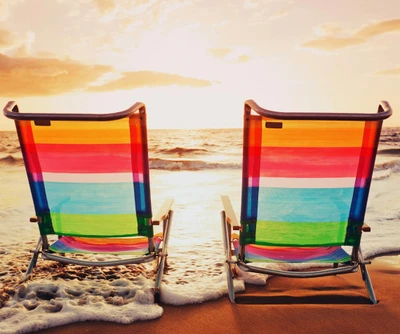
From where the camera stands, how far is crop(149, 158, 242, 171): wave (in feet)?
49.4

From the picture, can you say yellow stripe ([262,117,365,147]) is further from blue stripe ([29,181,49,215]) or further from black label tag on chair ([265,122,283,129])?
blue stripe ([29,181,49,215])

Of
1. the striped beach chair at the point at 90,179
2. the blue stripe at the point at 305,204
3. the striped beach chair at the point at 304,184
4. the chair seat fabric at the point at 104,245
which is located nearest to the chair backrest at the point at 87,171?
the striped beach chair at the point at 90,179

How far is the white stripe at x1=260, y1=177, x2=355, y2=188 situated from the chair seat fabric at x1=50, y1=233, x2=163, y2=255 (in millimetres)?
905

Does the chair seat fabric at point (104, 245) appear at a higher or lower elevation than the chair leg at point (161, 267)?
higher

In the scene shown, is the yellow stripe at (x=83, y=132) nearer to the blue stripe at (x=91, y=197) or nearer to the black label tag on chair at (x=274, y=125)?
the blue stripe at (x=91, y=197)

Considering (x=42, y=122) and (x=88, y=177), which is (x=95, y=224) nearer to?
(x=88, y=177)

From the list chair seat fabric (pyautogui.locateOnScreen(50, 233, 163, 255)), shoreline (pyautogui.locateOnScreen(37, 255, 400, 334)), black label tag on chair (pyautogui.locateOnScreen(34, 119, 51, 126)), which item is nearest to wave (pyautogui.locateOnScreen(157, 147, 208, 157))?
chair seat fabric (pyautogui.locateOnScreen(50, 233, 163, 255))

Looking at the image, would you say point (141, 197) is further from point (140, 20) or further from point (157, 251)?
point (140, 20)

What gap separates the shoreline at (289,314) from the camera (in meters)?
2.28

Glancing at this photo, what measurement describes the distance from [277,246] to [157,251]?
809 mm

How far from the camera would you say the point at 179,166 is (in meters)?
15.4

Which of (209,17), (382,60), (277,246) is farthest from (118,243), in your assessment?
(382,60)

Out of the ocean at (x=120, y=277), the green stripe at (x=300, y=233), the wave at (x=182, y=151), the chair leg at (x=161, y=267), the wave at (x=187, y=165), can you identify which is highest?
the green stripe at (x=300, y=233)

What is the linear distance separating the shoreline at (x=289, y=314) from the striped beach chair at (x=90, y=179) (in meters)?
0.36
